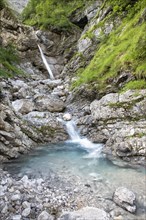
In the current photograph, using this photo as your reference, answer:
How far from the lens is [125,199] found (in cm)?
679

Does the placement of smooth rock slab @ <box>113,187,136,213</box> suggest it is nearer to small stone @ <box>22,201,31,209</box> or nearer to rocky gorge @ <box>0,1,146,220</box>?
rocky gorge @ <box>0,1,146,220</box>

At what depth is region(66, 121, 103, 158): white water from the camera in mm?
11737

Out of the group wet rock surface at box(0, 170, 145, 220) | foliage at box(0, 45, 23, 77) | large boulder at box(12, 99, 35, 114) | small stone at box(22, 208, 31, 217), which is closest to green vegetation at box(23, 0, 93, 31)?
foliage at box(0, 45, 23, 77)

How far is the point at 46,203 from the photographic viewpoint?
6.65 m

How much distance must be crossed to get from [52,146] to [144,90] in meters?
6.48

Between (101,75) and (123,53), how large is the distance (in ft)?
8.21

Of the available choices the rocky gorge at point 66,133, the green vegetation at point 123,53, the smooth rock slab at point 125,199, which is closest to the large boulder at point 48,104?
the rocky gorge at point 66,133

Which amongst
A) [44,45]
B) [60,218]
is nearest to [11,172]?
[60,218]

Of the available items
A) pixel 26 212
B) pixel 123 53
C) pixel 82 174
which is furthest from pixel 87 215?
pixel 123 53

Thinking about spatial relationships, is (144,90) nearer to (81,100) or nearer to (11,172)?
(81,100)

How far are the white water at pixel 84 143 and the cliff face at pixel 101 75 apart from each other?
0.40 m

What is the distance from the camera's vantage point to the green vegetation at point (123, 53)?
52.6 ft

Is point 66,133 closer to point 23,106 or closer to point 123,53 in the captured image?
point 23,106

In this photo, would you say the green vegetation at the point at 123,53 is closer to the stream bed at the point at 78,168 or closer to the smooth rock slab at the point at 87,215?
the stream bed at the point at 78,168
